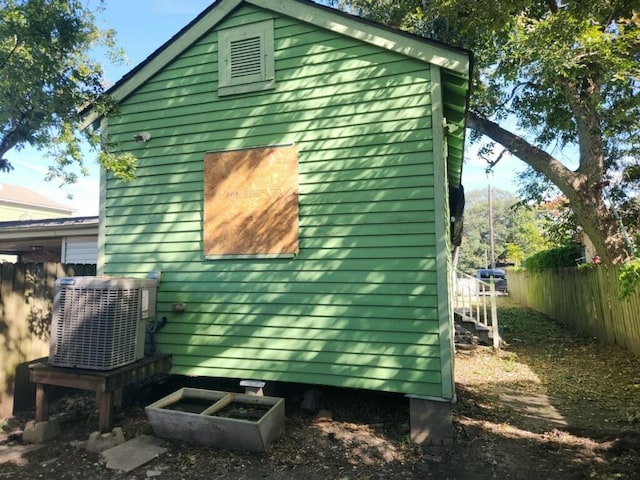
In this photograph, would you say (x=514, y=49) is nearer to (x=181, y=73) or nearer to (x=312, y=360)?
(x=181, y=73)

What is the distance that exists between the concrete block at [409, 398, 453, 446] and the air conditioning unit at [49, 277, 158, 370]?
3149 millimetres

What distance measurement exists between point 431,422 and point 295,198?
281 centimetres

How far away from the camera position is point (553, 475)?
3.41 metres

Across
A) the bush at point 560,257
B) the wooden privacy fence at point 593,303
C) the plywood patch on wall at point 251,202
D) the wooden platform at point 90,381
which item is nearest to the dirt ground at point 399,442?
the wooden platform at point 90,381

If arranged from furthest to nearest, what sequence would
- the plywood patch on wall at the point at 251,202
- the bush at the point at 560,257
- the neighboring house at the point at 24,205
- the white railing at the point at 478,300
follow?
the neighboring house at the point at 24,205
the bush at the point at 560,257
the white railing at the point at 478,300
the plywood patch on wall at the point at 251,202

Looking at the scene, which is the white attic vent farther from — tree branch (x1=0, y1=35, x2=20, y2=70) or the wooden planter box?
the wooden planter box

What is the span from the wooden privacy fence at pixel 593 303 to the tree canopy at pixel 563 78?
949 mm

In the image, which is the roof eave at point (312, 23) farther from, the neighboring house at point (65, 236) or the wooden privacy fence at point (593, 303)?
the wooden privacy fence at point (593, 303)

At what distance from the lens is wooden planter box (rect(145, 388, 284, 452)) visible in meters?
3.70

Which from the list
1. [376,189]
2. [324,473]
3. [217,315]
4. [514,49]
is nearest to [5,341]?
[217,315]

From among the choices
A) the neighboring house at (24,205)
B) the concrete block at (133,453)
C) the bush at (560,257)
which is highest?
the neighboring house at (24,205)

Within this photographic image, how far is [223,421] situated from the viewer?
12.2ft

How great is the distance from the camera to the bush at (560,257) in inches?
533

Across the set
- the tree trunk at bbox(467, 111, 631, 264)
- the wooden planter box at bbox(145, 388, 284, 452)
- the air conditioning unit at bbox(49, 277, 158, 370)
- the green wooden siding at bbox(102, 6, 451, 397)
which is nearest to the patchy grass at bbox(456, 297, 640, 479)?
the green wooden siding at bbox(102, 6, 451, 397)
